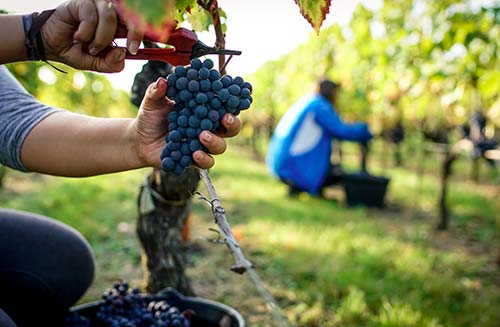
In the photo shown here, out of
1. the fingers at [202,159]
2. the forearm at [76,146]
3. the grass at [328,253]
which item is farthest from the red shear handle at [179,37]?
the grass at [328,253]

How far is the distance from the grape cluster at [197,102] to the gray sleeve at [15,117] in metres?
0.58

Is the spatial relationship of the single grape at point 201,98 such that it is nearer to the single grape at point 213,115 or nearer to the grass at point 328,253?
the single grape at point 213,115

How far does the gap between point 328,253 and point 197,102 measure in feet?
8.72

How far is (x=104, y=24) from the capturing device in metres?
0.94

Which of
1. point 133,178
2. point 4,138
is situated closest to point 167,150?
point 4,138

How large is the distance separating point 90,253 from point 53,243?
0.53 ft

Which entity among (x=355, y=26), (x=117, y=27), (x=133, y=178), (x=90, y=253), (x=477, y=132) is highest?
(x=355, y=26)

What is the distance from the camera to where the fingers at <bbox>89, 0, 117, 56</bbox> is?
0.93 metres

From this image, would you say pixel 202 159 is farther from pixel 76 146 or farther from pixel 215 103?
pixel 76 146

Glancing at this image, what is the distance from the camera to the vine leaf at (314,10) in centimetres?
96

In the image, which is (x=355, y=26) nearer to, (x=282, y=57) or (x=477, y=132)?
(x=477, y=132)

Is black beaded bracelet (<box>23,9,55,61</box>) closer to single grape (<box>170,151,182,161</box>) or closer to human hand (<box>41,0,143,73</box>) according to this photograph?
human hand (<box>41,0,143,73</box>)

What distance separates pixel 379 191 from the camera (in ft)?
18.5

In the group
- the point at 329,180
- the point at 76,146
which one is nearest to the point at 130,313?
the point at 76,146
